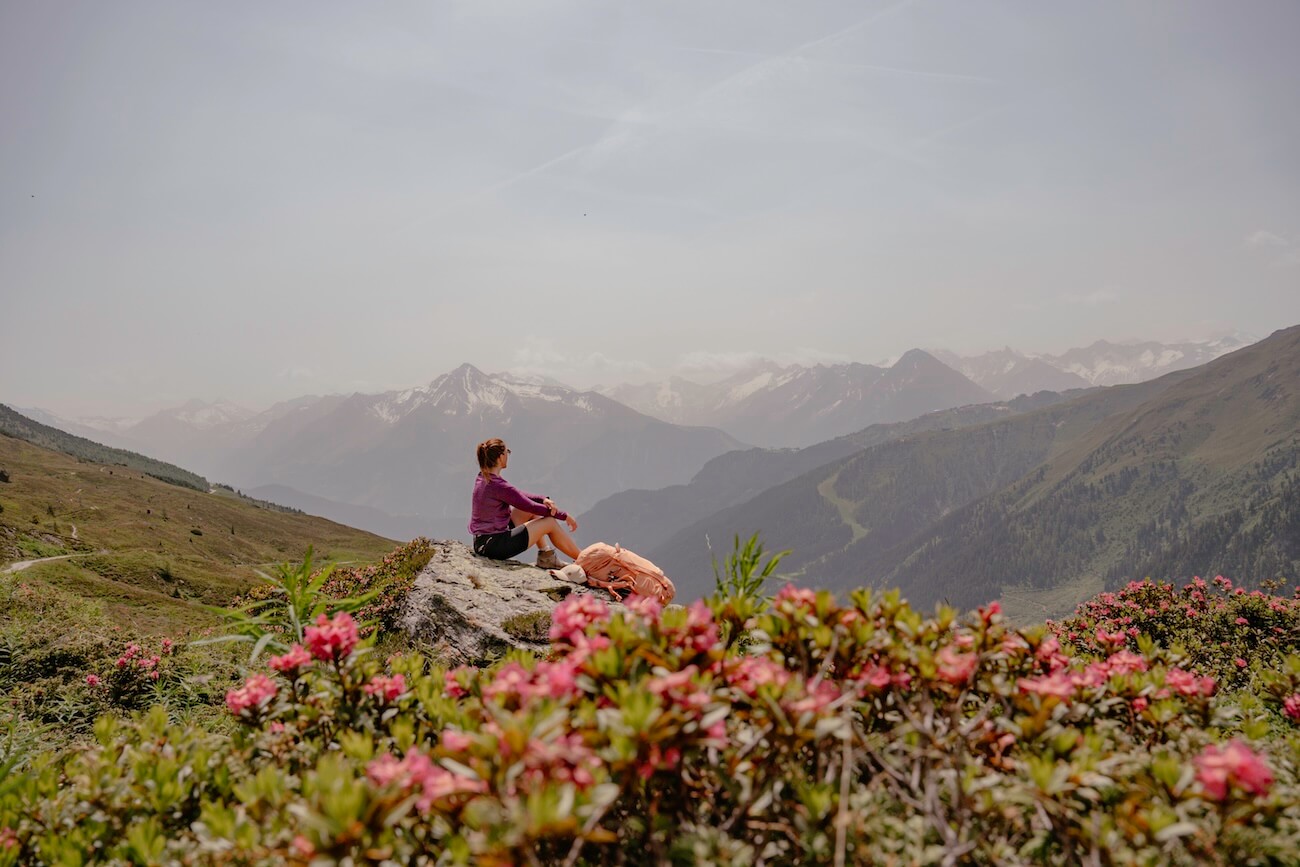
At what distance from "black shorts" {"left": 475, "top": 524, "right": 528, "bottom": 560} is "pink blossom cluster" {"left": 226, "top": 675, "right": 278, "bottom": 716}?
8.20 metres

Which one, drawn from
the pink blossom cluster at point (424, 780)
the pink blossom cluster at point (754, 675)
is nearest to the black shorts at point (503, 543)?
the pink blossom cluster at point (754, 675)

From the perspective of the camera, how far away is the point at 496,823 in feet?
5.83

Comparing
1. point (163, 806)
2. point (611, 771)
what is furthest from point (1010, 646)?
point (163, 806)

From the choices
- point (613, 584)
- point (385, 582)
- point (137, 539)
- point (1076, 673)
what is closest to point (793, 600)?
point (1076, 673)

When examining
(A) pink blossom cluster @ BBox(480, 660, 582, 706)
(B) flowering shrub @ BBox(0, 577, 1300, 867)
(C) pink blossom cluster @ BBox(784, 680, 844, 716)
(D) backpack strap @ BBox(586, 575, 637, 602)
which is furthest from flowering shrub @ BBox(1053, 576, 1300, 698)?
(A) pink blossom cluster @ BBox(480, 660, 582, 706)

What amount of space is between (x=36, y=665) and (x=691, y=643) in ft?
38.8

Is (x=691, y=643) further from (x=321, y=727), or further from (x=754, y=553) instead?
(x=754, y=553)

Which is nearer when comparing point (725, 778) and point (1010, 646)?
point (725, 778)

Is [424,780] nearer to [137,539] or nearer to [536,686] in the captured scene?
[536,686]

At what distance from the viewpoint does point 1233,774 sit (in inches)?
85.5

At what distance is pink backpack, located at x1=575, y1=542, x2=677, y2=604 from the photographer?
36.7ft

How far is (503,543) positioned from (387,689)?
29.4 feet

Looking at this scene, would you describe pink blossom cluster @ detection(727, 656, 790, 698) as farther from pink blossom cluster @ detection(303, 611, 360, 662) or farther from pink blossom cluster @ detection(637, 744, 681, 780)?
pink blossom cluster @ detection(303, 611, 360, 662)

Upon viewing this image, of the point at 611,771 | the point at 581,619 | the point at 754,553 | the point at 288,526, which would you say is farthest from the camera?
the point at 288,526
